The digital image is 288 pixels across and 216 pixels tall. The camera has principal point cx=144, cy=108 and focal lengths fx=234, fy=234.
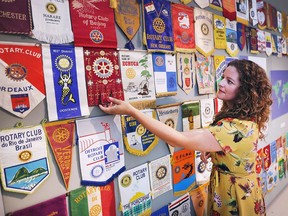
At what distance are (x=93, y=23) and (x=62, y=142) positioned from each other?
533 mm

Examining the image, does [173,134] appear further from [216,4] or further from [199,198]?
[216,4]

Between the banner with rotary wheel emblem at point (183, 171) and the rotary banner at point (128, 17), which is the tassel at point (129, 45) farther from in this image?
the banner with rotary wheel emblem at point (183, 171)

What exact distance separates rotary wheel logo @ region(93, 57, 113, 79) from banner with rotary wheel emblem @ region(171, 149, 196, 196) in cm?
70

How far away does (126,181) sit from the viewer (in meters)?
1.21

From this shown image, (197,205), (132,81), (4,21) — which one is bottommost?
(197,205)

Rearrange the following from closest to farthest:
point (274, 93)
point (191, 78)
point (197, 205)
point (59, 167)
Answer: point (59, 167)
point (191, 78)
point (197, 205)
point (274, 93)

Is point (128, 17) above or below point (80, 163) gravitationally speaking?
above

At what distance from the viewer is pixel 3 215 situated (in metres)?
0.79

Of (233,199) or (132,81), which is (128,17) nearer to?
(132,81)

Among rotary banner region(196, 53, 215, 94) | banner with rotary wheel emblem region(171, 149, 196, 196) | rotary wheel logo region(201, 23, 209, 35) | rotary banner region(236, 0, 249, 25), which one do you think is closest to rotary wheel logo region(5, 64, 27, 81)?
banner with rotary wheel emblem region(171, 149, 196, 196)

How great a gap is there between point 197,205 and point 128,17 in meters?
1.32

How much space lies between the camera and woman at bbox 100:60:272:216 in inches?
39.6

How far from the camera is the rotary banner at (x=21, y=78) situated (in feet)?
2.63

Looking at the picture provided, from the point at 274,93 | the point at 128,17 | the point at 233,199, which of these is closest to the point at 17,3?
the point at 128,17
